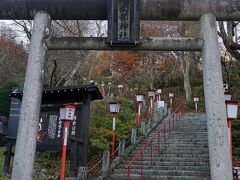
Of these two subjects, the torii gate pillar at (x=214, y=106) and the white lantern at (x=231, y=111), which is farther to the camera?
the white lantern at (x=231, y=111)

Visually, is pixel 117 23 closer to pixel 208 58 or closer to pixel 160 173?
pixel 208 58

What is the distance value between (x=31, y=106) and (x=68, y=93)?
5.96m

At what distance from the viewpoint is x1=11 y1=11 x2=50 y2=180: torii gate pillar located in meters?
6.41

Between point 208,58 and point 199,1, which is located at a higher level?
point 199,1

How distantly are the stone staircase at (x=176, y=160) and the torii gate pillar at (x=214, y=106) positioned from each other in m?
4.53

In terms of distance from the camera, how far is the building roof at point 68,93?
1229cm

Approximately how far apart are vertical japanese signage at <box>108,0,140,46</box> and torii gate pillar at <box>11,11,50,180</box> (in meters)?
1.50

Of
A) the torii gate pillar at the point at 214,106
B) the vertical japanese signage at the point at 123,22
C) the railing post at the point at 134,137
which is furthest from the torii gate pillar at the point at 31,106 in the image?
the railing post at the point at 134,137

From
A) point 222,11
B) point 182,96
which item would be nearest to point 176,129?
point 222,11

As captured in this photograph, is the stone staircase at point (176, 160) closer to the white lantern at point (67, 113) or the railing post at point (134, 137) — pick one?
the railing post at point (134, 137)

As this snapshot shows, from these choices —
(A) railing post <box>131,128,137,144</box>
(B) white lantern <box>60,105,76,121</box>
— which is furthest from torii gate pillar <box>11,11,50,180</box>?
(A) railing post <box>131,128,137,144</box>

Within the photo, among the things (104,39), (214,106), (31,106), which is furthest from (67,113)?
(214,106)

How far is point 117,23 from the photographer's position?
23.8ft

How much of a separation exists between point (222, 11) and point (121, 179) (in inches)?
253
